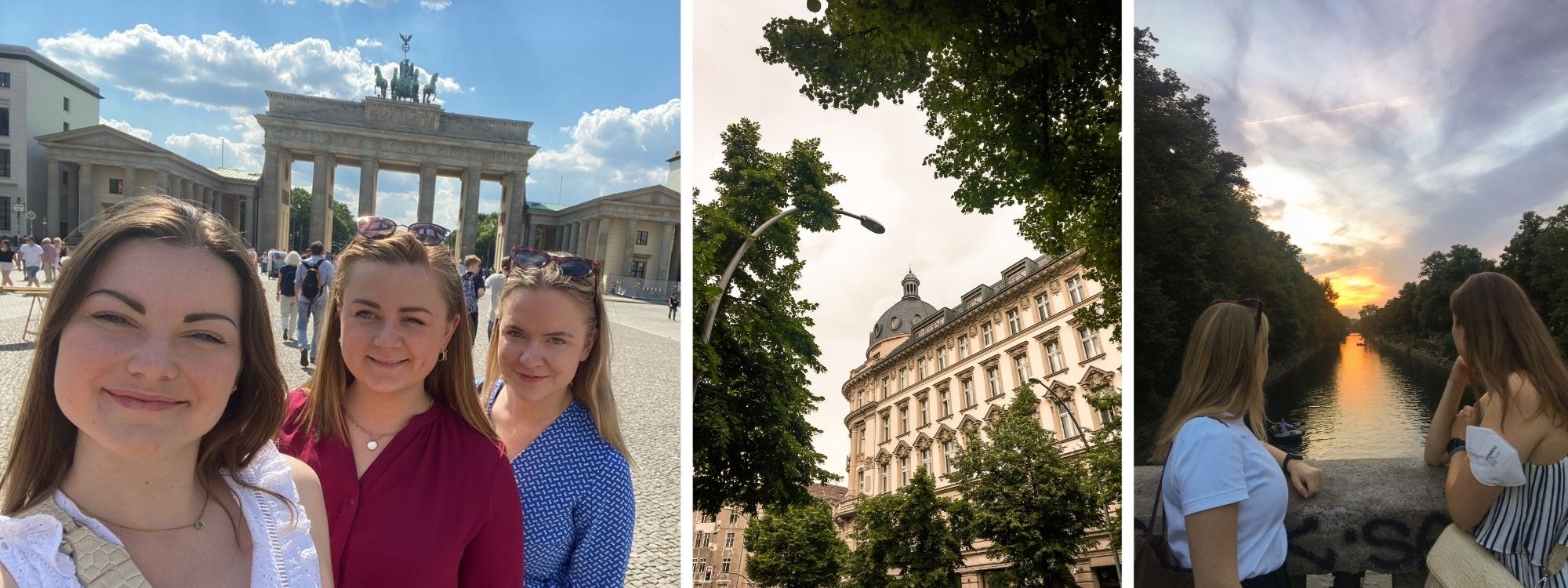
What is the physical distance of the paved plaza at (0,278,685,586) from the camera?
11.5 ft

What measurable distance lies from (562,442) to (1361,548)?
2.43 metres

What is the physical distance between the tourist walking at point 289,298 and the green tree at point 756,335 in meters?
3.12

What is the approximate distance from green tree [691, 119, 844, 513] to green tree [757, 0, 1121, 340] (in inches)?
30.7

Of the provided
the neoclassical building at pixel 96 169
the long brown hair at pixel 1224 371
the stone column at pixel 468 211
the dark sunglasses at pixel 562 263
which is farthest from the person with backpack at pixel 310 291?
the stone column at pixel 468 211

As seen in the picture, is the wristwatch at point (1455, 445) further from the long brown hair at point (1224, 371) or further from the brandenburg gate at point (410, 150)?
the brandenburg gate at point (410, 150)

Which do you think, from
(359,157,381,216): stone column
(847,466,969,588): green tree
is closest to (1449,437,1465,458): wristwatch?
(847,466,969,588): green tree

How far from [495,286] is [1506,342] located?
15.4 ft

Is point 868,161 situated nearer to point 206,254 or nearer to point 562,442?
point 562,442

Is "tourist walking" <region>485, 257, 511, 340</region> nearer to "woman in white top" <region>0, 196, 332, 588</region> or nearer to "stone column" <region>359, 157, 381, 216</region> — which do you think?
"woman in white top" <region>0, 196, 332, 588</region>

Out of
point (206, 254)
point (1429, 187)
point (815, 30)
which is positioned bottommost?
point (206, 254)

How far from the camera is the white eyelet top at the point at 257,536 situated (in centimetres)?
84

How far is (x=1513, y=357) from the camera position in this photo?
257cm

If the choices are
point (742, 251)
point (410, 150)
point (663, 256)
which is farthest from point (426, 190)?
point (742, 251)

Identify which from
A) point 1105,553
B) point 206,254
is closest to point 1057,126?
point 206,254
